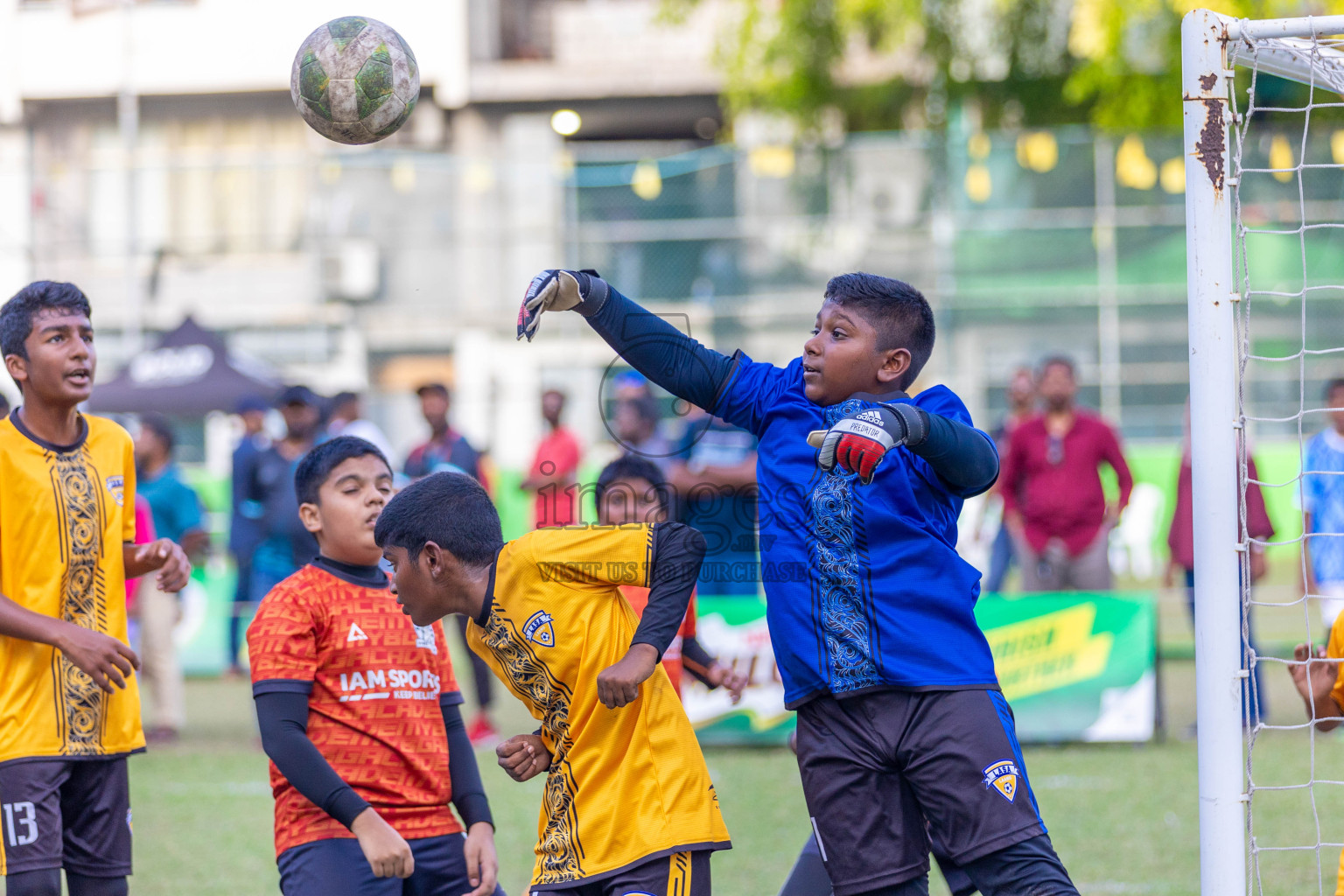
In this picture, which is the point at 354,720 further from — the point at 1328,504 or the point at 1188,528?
the point at 1328,504

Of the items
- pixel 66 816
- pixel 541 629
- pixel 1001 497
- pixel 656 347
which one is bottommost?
pixel 66 816

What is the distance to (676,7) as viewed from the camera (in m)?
19.2

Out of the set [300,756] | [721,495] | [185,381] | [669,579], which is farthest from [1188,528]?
[185,381]

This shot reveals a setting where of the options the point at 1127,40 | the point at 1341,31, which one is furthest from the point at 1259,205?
the point at 1341,31

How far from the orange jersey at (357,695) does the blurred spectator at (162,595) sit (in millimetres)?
5653

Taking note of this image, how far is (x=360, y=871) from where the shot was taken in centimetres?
343

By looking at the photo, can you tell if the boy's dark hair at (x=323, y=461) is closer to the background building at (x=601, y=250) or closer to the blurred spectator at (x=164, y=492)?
the blurred spectator at (x=164, y=492)

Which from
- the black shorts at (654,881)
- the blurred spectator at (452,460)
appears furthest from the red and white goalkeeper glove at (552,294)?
the blurred spectator at (452,460)

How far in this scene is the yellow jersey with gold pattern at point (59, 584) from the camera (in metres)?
3.92

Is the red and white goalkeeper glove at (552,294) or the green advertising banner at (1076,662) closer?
the red and white goalkeeper glove at (552,294)

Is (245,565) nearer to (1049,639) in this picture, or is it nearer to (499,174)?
(1049,639)

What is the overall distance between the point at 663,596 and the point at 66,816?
6.89 feet

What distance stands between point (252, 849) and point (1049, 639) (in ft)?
15.8

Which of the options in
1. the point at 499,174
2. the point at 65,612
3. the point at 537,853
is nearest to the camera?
the point at 537,853
